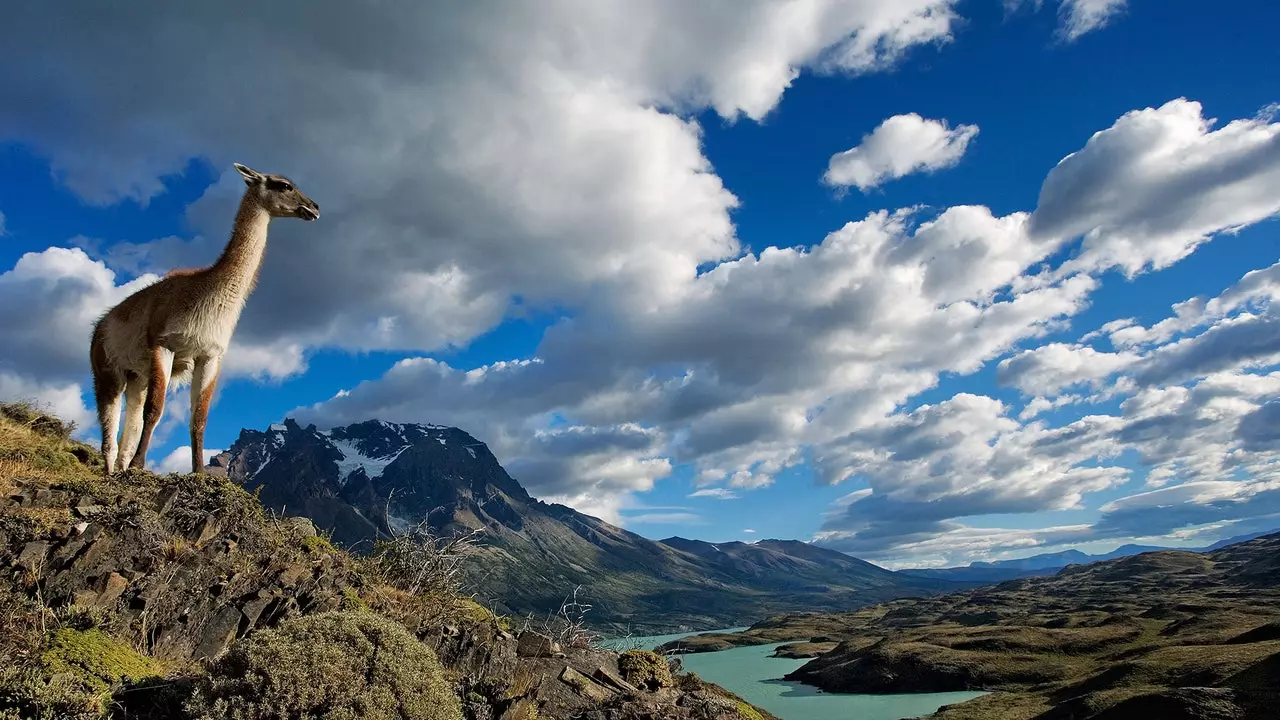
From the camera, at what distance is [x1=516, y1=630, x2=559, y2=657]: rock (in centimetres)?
1128

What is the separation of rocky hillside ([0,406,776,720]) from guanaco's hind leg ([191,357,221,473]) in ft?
2.88

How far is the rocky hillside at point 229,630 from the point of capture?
6.91 m

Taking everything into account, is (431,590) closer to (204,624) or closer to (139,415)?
(204,624)

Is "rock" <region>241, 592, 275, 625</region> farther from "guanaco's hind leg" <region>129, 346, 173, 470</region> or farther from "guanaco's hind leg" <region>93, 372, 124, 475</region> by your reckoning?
"guanaco's hind leg" <region>93, 372, 124, 475</region>

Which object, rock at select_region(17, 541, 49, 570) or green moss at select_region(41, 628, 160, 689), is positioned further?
rock at select_region(17, 541, 49, 570)

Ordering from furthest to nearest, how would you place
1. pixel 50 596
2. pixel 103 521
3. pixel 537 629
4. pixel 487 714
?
pixel 537 629 → pixel 103 521 → pixel 487 714 → pixel 50 596

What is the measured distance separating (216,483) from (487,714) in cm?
673

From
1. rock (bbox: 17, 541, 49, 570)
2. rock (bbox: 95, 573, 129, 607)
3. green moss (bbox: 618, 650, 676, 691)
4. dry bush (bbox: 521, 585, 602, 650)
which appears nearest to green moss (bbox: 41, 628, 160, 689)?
rock (bbox: 95, 573, 129, 607)

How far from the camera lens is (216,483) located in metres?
11.7

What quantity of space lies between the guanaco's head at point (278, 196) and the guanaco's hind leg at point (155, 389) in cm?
343

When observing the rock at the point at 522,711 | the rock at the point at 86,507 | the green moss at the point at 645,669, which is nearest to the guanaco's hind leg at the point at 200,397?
the rock at the point at 86,507

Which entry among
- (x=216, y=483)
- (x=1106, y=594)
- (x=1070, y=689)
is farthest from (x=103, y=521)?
(x=1106, y=594)

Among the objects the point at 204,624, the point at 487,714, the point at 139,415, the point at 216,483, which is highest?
the point at 139,415

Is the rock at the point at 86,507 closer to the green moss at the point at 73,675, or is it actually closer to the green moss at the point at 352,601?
the green moss at the point at 73,675
